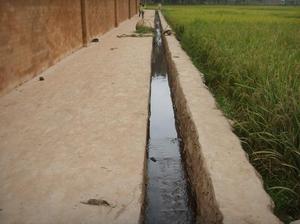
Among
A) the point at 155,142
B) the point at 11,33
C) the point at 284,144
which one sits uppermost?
the point at 11,33

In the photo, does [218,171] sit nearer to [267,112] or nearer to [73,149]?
[267,112]

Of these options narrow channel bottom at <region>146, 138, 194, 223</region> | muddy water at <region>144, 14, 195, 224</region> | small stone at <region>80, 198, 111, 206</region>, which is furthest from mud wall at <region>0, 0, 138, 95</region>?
small stone at <region>80, 198, 111, 206</region>

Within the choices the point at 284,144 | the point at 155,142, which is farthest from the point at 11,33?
the point at 284,144

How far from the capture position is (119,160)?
3559 millimetres

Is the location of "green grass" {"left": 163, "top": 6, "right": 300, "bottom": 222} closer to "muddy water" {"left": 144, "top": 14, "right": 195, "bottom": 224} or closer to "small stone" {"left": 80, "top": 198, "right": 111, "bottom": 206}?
"muddy water" {"left": 144, "top": 14, "right": 195, "bottom": 224}

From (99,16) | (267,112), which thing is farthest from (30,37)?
(99,16)

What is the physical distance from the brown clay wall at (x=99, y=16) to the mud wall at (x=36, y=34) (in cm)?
61

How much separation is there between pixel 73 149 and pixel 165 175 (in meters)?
0.94

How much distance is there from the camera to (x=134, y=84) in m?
6.63

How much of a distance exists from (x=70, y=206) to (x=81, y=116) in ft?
6.92

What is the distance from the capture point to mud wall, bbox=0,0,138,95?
5.88 metres

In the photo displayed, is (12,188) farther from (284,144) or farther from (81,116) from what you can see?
(284,144)

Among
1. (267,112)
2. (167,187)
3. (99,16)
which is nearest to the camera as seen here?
(167,187)

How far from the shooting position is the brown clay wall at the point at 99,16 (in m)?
12.4
